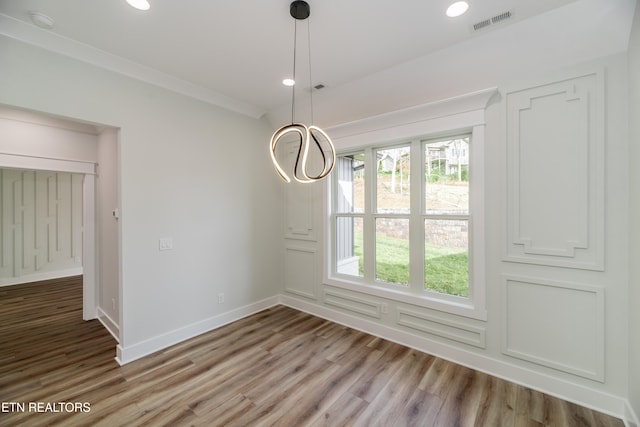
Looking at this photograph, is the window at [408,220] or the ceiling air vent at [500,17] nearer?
the ceiling air vent at [500,17]

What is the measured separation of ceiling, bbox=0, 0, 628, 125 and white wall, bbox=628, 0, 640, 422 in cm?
58

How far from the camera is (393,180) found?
3.31 metres

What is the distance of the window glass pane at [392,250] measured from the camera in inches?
126

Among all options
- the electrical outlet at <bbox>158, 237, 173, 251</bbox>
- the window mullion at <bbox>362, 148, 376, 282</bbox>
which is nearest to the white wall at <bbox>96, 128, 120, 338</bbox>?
the electrical outlet at <bbox>158, 237, 173, 251</bbox>

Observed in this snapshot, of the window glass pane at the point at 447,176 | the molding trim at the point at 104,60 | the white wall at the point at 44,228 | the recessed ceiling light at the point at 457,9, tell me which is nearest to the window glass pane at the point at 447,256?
the window glass pane at the point at 447,176

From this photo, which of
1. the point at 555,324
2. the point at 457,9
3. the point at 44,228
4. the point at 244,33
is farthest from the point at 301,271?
the point at 44,228

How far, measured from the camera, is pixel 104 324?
3.56 meters

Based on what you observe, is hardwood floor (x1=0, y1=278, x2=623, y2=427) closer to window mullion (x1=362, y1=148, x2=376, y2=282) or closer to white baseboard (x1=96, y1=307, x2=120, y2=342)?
white baseboard (x1=96, y1=307, x2=120, y2=342)

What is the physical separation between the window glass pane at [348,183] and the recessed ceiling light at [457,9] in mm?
1874

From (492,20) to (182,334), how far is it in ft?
14.4

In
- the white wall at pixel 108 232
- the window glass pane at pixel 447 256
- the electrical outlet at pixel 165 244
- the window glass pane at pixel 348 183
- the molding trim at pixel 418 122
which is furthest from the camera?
the window glass pane at pixel 348 183

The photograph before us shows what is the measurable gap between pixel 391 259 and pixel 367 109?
1.92m

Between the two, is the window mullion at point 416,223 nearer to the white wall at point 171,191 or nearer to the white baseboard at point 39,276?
the white wall at point 171,191

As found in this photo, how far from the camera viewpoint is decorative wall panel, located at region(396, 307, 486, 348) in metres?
2.56
